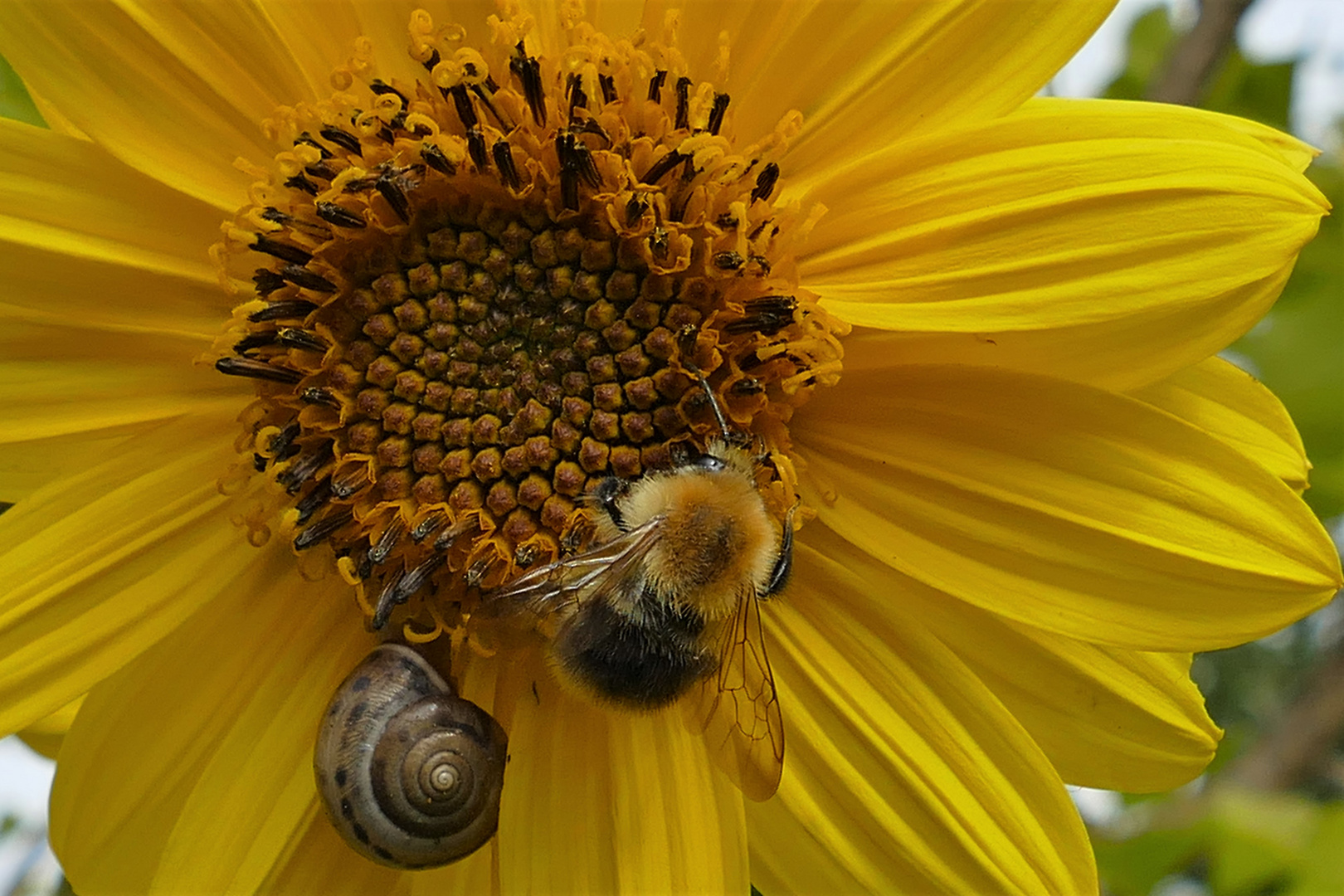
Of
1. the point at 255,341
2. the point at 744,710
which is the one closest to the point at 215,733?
the point at 255,341

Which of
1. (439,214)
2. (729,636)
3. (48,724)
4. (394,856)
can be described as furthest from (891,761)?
(48,724)

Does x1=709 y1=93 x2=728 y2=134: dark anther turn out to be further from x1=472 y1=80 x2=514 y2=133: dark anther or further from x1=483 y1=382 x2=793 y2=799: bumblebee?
x1=483 y1=382 x2=793 y2=799: bumblebee

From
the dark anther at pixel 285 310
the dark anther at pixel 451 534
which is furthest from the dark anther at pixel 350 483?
the dark anther at pixel 285 310

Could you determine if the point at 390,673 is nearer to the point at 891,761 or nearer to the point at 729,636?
the point at 729,636

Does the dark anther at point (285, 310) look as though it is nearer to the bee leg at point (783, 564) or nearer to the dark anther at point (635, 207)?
the dark anther at point (635, 207)

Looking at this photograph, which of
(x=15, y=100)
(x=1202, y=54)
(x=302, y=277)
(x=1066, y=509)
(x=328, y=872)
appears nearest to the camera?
(x=1066, y=509)

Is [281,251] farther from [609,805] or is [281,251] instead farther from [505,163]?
[609,805]

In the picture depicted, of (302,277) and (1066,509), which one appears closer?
(1066,509)
